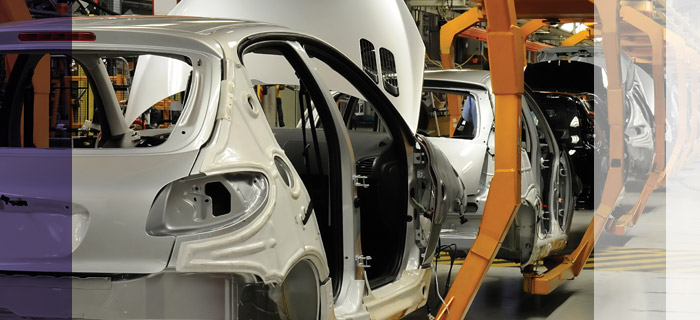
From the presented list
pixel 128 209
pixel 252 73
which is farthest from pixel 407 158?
pixel 128 209

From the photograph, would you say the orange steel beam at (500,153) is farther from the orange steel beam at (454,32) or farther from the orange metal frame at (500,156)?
the orange steel beam at (454,32)

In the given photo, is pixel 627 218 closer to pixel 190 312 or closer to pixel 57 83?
pixel 57 83

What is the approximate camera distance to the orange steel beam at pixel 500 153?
579cm

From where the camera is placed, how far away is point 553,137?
26.1 ft

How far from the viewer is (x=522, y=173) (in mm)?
7105

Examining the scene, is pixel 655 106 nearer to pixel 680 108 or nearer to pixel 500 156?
pixel 680 108

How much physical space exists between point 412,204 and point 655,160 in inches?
398

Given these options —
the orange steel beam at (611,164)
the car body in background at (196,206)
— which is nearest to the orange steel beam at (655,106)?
the orange steel beam at (611,164)

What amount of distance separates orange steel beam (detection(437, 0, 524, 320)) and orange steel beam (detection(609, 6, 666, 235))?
20.9 ft

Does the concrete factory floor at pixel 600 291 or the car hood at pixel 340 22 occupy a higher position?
the car hood at pixel 340 22

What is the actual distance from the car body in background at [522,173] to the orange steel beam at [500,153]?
0.75 m

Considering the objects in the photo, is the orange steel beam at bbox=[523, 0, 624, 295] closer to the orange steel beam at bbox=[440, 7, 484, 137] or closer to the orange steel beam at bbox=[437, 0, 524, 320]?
the orange steel beam at bbox=[437, 0, 524, 320]

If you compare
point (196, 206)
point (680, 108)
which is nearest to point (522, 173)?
point (196, 206)

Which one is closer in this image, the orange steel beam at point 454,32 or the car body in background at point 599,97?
Result: the car body in background at point 599,97
